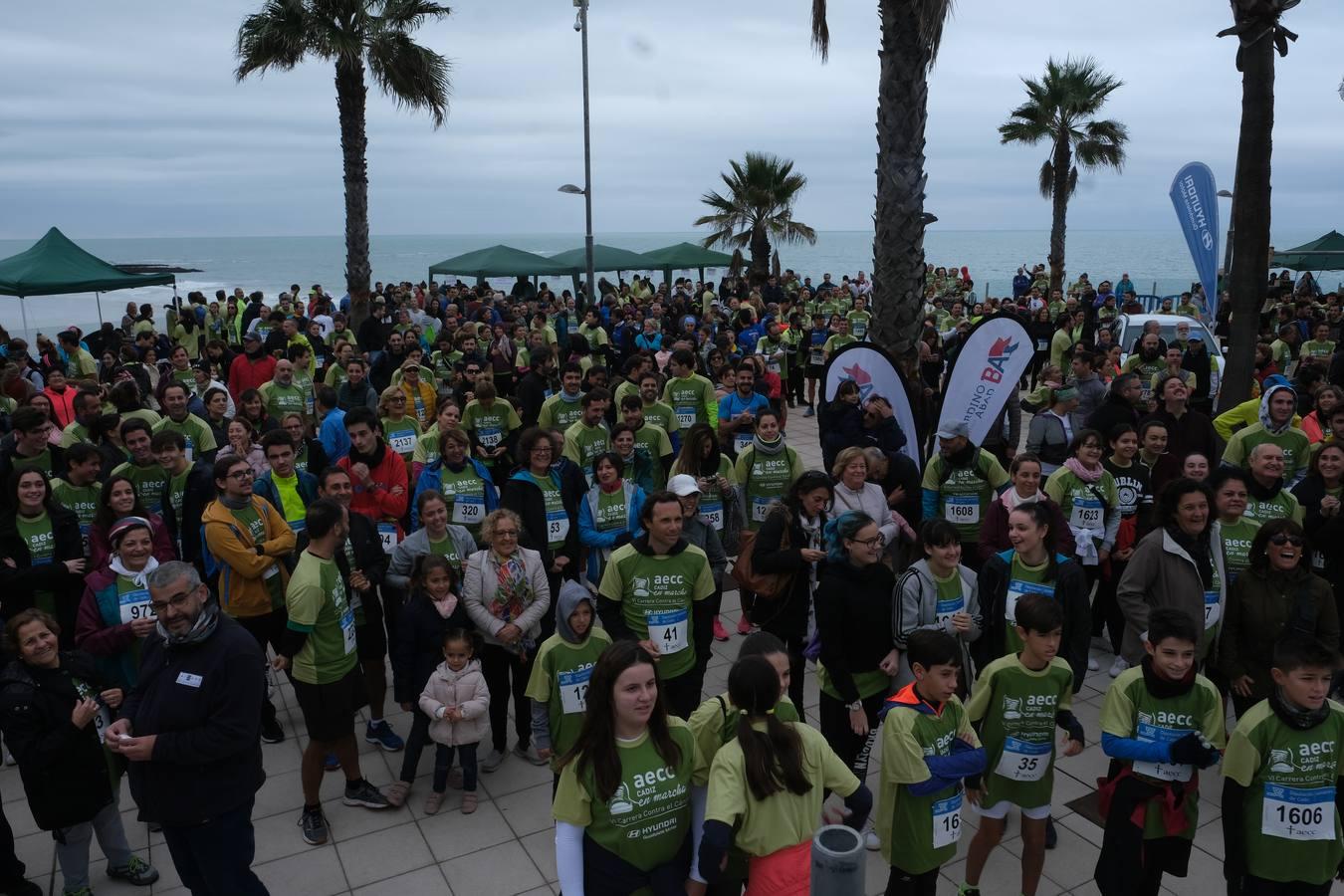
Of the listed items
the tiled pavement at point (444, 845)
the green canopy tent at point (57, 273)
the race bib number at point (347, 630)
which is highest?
the green canopy tent at point (57, 273)

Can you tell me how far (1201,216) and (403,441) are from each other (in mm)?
11062

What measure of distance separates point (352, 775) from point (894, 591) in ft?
10.6

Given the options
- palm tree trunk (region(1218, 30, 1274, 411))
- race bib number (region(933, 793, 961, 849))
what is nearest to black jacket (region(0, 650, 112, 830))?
race bib number (region(933, 793, 961, 849))

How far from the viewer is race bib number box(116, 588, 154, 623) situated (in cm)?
491

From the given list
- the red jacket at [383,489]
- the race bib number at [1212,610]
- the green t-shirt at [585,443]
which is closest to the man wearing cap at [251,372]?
the red jacket at [383,489]

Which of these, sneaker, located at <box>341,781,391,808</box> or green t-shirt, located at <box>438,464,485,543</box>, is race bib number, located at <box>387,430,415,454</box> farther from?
sneaker, located at <box>341,781,391,808</box>

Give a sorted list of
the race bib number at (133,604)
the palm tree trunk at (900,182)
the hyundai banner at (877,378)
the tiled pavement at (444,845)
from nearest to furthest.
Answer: the tiled pavement at (444,845) → the race bib number at (133,604) → the hyundai banner at (877,378) → the palm tree trunk at (900,182)

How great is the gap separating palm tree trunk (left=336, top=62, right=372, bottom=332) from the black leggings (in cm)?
1448

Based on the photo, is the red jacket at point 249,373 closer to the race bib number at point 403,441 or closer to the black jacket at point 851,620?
the race bib number at point 403,441

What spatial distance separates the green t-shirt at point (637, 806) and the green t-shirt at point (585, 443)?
14.7ft

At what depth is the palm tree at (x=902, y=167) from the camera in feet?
31.1

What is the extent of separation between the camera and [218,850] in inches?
145

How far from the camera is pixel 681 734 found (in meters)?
3.11

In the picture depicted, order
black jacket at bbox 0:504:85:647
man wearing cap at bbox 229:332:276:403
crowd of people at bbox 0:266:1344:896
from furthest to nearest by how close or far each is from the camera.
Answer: man wearing cap at bbox 229:332:276:403, black jacket at bbox 0:504:85:647, crowd of people at bbox 0:266:1344:896
